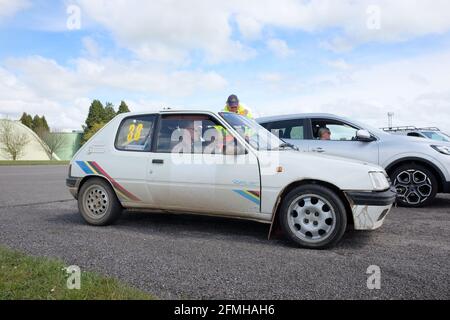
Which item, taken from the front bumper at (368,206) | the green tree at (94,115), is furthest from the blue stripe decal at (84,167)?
the green tree at (94,115)

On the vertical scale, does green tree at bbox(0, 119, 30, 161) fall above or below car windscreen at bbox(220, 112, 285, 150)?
above

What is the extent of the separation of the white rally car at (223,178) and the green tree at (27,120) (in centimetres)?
7475

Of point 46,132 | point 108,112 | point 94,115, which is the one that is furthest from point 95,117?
point 46,132

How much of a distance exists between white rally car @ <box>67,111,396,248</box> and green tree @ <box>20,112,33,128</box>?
74.7 meters

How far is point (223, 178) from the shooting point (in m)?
4.18

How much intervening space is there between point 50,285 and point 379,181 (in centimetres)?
333

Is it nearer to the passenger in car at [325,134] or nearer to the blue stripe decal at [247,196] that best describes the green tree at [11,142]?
the passenger in car at [325,134]

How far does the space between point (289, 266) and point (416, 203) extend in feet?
13.1

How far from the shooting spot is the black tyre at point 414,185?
20.1 feet

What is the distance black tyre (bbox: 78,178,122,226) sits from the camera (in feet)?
16.0

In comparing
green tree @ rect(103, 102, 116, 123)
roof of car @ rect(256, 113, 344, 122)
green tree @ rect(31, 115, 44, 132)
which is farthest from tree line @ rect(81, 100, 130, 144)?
roof of car @ rect(256, 113, 344, 122)

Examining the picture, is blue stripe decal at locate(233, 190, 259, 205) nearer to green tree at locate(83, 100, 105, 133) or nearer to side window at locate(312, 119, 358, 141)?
side window at locate(312, 119, 358, 141)

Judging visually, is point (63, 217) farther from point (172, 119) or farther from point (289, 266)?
point (289, 266)

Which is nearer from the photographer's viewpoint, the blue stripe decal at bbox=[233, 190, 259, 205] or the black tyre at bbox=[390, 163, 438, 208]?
the blue stripe decal at bbox=[233, 190, 259, 205]
